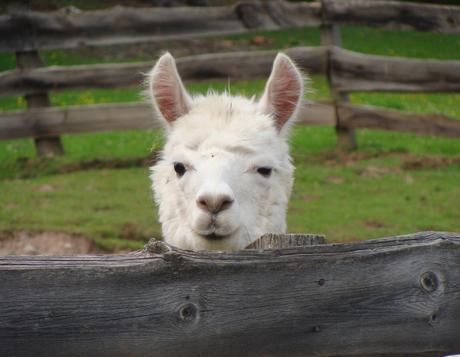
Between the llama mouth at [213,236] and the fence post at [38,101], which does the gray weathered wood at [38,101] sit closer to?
the fence post at [38,101]

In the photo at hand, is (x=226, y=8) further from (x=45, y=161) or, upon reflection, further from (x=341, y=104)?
(x=45, y=161)

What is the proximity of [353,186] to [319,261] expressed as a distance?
795cm

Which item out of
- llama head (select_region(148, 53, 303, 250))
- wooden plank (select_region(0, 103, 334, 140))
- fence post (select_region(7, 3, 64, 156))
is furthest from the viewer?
fence post (select_region(7, 3, 64, 156))

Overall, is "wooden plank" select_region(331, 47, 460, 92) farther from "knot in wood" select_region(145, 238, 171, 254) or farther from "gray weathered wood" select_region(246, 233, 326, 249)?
"knot in wood" select_region(145, 238, 171, 254)

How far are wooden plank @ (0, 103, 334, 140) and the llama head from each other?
753 cm

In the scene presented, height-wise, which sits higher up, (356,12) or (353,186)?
(356,12)

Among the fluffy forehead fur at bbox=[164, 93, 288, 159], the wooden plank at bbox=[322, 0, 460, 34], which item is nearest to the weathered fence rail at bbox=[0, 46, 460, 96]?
the wooden plank at bbox=[322, 0, 460, 34]

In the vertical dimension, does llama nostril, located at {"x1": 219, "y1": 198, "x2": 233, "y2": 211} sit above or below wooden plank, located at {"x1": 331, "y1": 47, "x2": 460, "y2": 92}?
below

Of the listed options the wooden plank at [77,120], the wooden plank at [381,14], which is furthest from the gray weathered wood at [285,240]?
the wooden plank at [381,14]

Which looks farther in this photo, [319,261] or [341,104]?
[341,104]

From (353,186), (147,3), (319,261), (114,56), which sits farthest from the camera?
(147,3)

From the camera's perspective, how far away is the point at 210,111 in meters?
4.23

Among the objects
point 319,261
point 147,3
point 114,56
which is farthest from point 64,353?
point 147,3

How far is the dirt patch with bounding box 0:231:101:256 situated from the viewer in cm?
822
